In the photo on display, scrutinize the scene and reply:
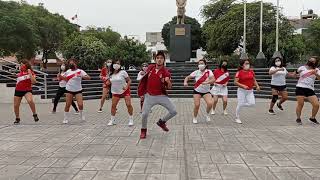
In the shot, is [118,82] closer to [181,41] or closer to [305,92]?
[305,92]

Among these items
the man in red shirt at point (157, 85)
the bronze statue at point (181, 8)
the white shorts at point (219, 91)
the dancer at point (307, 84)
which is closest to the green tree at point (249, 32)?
the bronze statue at point (181, 8)

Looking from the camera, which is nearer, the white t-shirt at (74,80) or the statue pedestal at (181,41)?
the white t-shirt at (74,80)

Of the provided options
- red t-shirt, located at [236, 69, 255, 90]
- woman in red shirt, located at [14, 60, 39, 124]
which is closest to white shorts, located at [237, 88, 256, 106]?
red t-shirt, located at [236, 69, 255, 90]

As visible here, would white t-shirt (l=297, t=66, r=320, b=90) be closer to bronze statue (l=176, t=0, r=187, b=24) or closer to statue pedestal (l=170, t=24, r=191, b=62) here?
statue pedestal (l=170, t=24, r=191, b=62)

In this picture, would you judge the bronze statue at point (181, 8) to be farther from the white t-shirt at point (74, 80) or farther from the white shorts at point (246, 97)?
the white shorts at point (246, 97)

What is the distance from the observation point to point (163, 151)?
6.95 metres

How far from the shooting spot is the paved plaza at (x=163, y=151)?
5551 millimetres

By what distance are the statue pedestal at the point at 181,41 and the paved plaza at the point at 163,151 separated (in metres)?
15.7

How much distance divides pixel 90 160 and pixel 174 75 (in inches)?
676

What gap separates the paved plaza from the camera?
555 cm

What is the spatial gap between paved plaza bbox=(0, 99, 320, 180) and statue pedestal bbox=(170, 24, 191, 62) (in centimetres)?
1568

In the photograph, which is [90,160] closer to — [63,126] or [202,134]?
[202,134]

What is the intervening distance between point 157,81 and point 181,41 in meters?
18.5

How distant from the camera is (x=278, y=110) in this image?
45.0 ft
